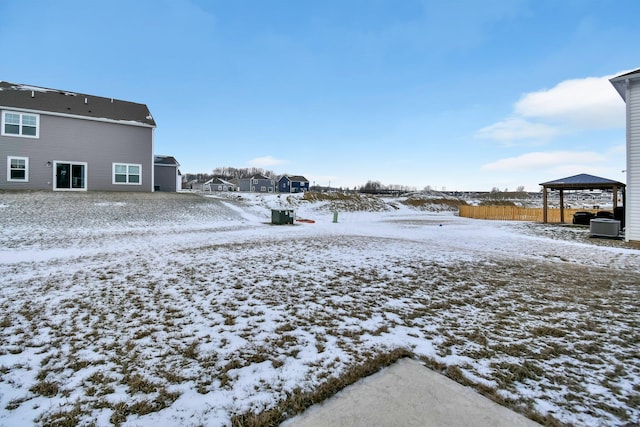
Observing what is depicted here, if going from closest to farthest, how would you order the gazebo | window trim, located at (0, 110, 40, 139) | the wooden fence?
the gazebo < window trim, located at (0, 110, 40, 139) < the wooden fence

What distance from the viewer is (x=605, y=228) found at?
46.1 feet

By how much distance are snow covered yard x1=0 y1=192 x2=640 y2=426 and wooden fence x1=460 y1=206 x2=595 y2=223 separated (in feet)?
66.7

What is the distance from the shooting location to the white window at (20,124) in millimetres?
19703

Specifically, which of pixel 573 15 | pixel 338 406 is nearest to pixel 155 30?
pixel 573 15

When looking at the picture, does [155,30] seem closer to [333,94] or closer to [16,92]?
[16,92]

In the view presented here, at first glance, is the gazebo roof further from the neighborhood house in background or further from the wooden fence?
the neighborhood house in background

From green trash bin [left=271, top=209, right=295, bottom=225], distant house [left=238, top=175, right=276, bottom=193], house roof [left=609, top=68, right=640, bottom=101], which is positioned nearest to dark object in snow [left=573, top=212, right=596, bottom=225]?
house roof [left=609, top=68, right=640, bottom=101]

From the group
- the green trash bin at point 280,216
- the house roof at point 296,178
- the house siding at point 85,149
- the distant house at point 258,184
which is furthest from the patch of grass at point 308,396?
the distant house at point 258,184

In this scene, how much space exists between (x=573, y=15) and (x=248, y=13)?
17887mm

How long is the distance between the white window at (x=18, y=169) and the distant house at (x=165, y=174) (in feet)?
35.1

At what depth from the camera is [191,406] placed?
247 cm

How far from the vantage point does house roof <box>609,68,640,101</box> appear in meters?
11.8

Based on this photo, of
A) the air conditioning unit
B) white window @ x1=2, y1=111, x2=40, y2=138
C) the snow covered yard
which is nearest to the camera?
the snow covered yard

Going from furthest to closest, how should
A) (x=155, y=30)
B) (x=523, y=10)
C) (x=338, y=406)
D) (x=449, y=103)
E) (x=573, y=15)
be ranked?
(x=449, y=103)
(x=155, y=30)
(x=523, y=10)
(x=573, y=15)
(x=338, y=406)
